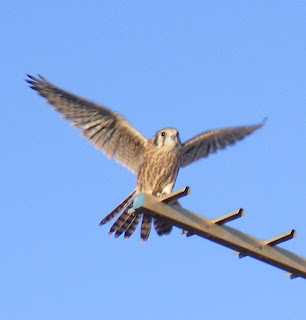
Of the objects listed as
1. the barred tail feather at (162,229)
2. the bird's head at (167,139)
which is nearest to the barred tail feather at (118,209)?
the barred tail feather at (162,229)

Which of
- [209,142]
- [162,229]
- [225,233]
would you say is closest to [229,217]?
[225,233]

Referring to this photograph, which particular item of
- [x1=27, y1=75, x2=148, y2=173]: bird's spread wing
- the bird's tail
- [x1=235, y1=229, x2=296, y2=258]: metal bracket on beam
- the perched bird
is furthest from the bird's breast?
[x1=235, y1=229, x2=296, y2=258]: metal bracket on beam

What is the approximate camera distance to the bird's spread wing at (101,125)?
10.5 meters

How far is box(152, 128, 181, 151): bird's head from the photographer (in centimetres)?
1042

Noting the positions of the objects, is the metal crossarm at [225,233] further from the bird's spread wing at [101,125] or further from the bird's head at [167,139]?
the bird's spread wing at [101,125]

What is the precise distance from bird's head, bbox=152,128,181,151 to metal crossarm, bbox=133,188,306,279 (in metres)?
4.70

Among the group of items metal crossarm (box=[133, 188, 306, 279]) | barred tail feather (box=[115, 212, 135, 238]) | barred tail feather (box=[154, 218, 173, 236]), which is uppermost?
barred tail feather (box=[154, 218, 173, 236])

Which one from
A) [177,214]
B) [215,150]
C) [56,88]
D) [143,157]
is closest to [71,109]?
[56,88]

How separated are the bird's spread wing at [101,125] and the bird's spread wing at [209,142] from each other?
0.58 metres

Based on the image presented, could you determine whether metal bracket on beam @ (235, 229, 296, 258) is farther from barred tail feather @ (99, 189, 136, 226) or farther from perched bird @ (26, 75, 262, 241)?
perched bird @ (26, 75, 262, 241)

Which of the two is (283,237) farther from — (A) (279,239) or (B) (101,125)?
(B) (101,125)

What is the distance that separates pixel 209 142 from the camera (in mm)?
11297

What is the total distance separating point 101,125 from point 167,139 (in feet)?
2.53

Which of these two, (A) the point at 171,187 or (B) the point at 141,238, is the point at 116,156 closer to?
(A) the point at 171,187
